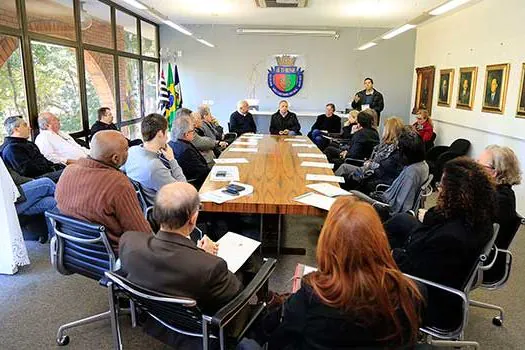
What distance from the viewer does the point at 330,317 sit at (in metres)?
1.15

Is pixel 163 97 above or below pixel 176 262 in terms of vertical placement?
above

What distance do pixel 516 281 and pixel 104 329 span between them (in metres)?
3.04

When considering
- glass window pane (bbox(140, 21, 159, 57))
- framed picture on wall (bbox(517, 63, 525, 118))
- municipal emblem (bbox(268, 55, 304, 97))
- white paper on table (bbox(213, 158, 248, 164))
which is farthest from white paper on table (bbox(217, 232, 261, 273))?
municipal emblem (bbox(268, 55, 304, 97))

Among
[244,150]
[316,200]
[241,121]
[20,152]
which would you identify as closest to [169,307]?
[316,200]

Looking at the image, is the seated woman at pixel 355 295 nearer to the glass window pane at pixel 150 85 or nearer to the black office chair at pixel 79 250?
the black office chair at pixel 79 250

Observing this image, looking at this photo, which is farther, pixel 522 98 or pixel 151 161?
pixel 522 98

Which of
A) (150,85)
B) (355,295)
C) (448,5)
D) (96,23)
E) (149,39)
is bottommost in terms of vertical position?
(355,295)

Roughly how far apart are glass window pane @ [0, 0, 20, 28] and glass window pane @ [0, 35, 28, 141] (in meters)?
0.14

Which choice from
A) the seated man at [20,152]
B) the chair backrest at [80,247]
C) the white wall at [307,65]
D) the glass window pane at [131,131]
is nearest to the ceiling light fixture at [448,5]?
the chair backrest at [80,247]

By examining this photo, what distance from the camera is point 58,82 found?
5.38m

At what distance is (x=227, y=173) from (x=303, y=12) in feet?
15.5

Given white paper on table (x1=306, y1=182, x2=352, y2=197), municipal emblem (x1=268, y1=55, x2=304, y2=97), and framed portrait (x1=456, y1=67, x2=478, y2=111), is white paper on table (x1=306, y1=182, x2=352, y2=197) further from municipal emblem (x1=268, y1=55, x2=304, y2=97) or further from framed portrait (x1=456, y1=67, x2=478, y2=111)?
municipal emblem (x1=268, y1=55, x2=304, y2=97)

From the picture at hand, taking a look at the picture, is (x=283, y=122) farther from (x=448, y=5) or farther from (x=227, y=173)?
(x=227, y=173)

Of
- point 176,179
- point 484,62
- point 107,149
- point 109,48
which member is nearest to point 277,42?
point 109,48
